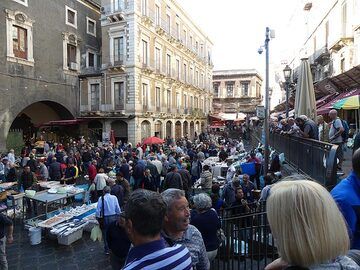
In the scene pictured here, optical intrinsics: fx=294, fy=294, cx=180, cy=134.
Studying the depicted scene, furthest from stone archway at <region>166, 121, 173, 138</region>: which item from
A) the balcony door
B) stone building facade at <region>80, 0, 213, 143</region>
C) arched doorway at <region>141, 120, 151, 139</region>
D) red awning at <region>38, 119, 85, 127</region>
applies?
red awning at <region>38, 119, 85, 127</region>

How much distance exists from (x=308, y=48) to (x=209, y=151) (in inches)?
697

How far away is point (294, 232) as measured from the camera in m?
1.34

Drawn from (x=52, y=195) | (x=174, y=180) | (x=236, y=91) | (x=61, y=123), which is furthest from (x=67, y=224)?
(x=236, y=91)

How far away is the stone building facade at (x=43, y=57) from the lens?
798 inches

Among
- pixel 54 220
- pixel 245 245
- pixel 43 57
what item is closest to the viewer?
pixel 245 245

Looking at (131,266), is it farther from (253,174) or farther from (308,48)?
(308,48)

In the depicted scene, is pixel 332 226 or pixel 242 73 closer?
pixel 332 226

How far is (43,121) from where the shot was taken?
86.3 feet

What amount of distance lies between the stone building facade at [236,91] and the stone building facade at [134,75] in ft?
101

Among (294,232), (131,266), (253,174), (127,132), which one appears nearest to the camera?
(294,232)

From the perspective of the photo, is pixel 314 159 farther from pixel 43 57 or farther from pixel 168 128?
pixel 168 128

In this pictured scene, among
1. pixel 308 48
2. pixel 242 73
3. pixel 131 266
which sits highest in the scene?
pixel 242 73

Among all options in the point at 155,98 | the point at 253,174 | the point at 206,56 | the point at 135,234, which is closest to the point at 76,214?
the point at 253,174

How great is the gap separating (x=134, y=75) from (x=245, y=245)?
2211 cm
